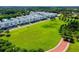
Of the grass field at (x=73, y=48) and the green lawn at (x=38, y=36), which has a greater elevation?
the green lawn at (x=38, y=36)

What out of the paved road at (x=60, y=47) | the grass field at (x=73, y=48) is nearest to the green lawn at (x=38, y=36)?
the paved road at (x=60, y=47)

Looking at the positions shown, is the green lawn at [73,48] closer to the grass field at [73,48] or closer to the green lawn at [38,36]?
the grass field at [73,48]

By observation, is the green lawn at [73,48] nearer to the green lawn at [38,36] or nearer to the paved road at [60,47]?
the paved road at [60,47]

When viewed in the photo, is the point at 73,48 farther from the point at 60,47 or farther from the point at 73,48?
the point at 60,47

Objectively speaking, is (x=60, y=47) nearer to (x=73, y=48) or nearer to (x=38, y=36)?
(x=73, y=48)

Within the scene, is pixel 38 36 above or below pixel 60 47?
above

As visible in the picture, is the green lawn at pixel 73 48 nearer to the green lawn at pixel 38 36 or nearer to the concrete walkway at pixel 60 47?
the concrete walkway at pixel 60 47

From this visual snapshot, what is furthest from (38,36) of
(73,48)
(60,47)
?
(73,48)

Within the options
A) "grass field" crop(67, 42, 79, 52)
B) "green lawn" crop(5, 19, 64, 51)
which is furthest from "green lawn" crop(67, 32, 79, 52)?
"green lawn" crop(5, 19, 64, 51)

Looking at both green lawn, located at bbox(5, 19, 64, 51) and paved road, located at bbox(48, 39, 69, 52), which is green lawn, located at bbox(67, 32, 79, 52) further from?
green lawn, located at bbox(5, 19, 64, 51)
